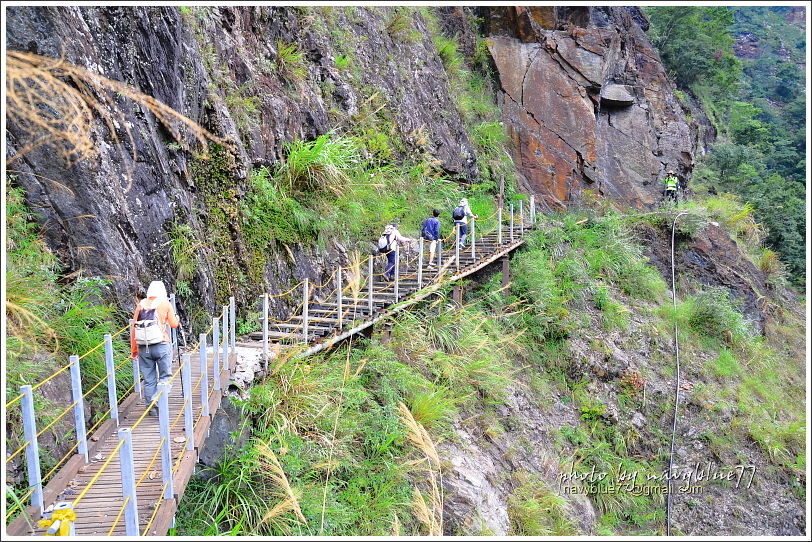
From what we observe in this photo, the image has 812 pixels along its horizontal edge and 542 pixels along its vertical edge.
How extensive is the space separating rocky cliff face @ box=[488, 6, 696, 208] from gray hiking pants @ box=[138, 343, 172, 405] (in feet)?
54.8

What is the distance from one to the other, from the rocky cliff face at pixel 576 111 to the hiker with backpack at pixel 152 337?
1664 centimetres

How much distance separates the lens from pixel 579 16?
69.2 feet

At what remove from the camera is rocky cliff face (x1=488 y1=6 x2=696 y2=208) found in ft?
66.5

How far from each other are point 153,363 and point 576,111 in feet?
60.5

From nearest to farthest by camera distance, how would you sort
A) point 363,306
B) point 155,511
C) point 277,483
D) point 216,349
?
point 155,511 → point 216,349 → point 277,483 → point 363,306

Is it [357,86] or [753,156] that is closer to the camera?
[357,86]

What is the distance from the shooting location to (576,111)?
2023cm

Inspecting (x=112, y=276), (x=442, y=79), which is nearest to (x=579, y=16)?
→ (x=442, y=79)

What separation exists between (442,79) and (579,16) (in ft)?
22.0

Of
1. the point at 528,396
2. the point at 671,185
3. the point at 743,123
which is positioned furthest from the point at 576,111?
the point at 743,123

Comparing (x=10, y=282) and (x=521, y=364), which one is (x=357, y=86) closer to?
(x=521, y=364)

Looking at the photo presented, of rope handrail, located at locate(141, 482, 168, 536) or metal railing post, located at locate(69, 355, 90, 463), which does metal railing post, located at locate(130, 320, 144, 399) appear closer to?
metal railing post, located at locate(69, 355, 90, 463)

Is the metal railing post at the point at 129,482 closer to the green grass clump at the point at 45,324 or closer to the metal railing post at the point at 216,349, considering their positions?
the green grass clump at the point at 45,324

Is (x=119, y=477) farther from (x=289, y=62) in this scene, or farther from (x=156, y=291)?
(x=289, y=62)
